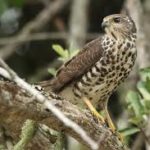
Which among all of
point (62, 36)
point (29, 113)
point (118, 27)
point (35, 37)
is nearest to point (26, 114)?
point (29, 113)

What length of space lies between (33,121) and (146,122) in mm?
1700

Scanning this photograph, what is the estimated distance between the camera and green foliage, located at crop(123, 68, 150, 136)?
5262 millimetres

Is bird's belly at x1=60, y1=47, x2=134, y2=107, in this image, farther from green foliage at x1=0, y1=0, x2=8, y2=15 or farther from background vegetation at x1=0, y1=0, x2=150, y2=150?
green foliage at x1=0, y1=0, x2=8, y2=15

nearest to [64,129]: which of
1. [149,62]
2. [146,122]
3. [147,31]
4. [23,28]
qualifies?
[146,122]

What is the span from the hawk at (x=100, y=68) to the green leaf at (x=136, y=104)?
182mm

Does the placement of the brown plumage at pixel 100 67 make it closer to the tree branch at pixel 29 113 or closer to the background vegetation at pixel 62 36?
the background vegetation at pixel 62 36

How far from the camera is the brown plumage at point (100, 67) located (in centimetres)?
546

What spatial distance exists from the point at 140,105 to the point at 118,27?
704mm

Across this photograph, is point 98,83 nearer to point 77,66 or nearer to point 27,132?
point 77,66

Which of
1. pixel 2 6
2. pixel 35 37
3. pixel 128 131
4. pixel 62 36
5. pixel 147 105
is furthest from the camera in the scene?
pixel 62 36

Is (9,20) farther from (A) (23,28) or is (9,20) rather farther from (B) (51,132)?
(B) (51,132)

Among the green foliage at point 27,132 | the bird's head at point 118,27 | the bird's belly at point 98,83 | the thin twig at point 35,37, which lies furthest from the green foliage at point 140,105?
the thin twig at point 35,37

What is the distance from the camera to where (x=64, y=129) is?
400cm

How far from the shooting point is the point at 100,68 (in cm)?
544
